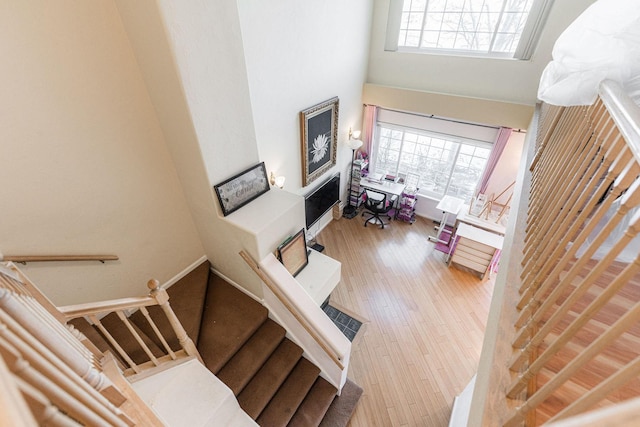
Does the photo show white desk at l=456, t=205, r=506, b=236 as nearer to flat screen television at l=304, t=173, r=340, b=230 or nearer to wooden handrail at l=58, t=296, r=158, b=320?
flat screen television at l=304, t=173, r=340, b=230

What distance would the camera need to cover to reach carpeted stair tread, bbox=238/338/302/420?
2760mm

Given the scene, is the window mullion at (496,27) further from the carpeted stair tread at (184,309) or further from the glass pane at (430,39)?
the carpeted stair tread at (184,309)

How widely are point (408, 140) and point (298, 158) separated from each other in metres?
3.02

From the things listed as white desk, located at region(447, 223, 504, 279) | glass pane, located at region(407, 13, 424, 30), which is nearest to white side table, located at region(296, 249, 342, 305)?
white desk, located at region(447, 223, 504, 279)

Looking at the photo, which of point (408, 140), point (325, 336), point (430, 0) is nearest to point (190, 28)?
point (325, 336)

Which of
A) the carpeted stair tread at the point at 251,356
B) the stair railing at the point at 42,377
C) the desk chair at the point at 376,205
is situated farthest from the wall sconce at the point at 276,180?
the stair railing at the point at 42,377

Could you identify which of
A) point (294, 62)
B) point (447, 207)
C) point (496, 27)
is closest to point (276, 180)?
point (294, 62)

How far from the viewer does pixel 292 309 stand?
2.82m

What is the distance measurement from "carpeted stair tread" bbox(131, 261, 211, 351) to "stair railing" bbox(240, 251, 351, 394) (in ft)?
2.49

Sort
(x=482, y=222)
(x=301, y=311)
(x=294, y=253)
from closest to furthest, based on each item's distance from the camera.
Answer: (x=301, y=311)
(x=294, y=253)
(x=482, y=222)

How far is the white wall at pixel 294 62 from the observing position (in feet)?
10.4

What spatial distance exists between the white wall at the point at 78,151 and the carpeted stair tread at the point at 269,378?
1609 mm

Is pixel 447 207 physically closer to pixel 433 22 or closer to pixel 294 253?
pixel 433 22

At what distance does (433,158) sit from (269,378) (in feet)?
17.6
